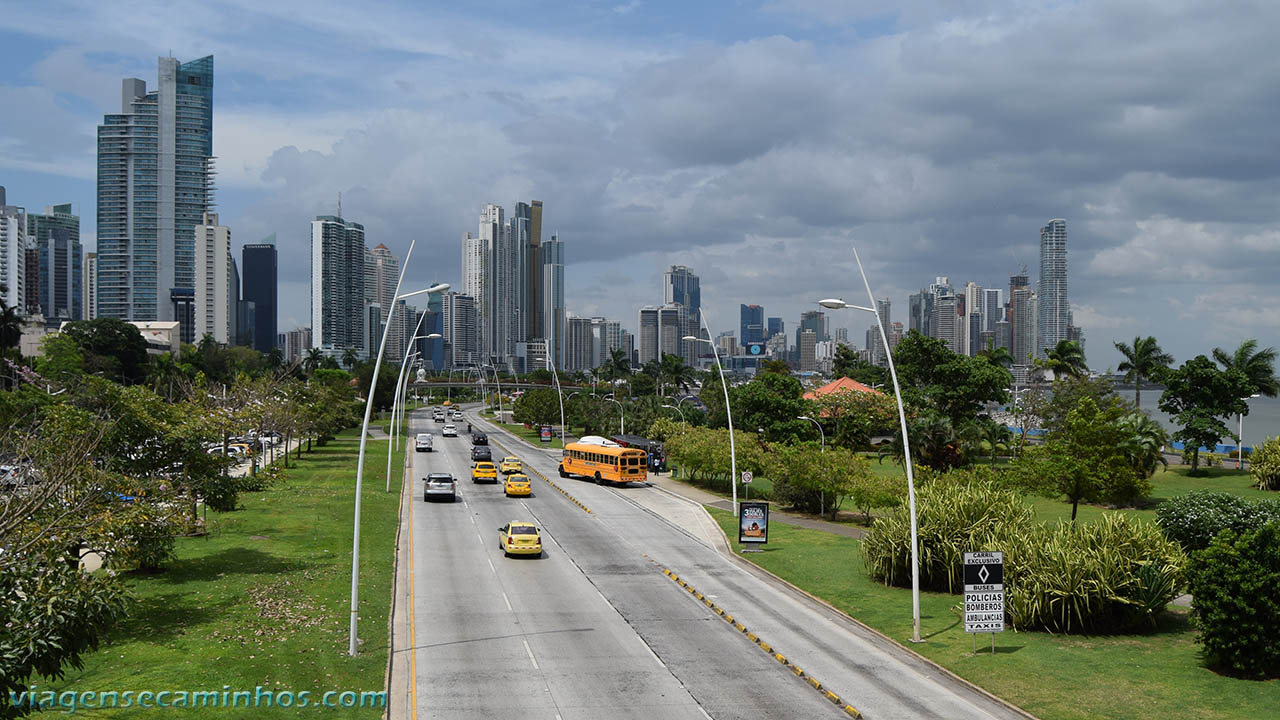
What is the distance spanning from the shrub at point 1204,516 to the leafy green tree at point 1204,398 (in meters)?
42.3

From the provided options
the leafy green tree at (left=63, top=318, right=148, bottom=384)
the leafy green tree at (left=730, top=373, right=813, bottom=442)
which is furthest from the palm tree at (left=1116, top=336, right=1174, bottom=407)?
the leafy green tree at (left=63, top=318, right=148, bottom=384)

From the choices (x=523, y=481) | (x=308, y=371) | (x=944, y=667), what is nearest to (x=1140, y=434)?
(x=523, y=481)

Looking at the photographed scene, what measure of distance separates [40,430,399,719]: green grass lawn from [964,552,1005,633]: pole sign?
14.9 metres

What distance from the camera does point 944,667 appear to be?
23531 mm

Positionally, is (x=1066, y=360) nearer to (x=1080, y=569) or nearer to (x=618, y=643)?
(x=1080, y=569)

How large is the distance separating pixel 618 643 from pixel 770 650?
4.16m

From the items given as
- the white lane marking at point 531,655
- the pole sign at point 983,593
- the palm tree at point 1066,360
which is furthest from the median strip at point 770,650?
the palm tree at point 1066,360

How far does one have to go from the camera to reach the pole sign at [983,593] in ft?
78.2

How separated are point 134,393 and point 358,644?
15032mm

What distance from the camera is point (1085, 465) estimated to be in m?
48.8

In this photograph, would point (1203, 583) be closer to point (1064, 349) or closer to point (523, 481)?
point (523, 481)

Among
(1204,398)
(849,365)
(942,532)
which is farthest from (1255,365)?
(849,365)

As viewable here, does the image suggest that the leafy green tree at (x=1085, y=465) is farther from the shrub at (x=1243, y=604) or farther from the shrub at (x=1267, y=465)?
the shrub at (x=1243, y=604)

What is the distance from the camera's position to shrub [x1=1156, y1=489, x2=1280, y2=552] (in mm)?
33812
